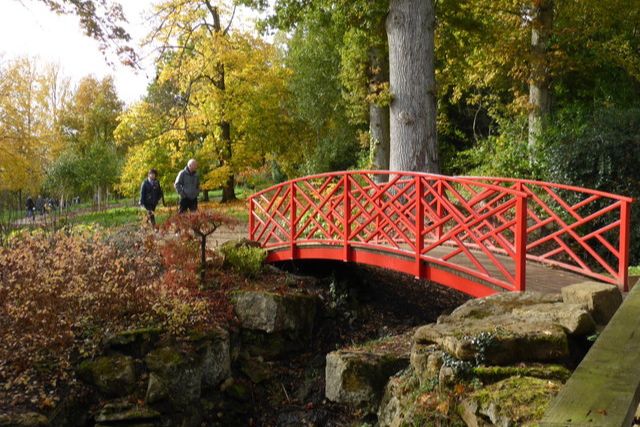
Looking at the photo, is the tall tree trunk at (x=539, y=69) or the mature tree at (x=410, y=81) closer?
the mature tree at (x=410, y=81)

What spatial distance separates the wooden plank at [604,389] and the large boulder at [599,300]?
102 inches

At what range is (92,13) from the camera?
23.7 feet

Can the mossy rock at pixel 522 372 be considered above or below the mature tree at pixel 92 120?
below

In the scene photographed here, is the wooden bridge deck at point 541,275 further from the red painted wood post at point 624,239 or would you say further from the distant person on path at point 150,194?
the distant person on path at point 150,194

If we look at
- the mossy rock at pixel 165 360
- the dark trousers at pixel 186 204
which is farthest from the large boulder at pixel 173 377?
the dark trousers at pixel 186 204

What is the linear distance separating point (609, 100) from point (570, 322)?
12386 mm

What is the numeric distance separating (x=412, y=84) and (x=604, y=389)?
825cm

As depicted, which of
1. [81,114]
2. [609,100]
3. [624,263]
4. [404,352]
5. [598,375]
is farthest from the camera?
[81,114]

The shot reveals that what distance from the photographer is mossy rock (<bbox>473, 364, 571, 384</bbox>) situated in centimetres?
379

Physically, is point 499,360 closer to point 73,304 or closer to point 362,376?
point 362,376

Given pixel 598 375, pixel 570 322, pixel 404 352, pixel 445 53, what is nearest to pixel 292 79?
pixel 445 53

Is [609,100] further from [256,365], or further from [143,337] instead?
[143,337]

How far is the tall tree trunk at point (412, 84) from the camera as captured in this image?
30.6 feet

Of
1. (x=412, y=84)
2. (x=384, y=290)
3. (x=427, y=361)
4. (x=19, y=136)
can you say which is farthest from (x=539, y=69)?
(x=19, y=136)
